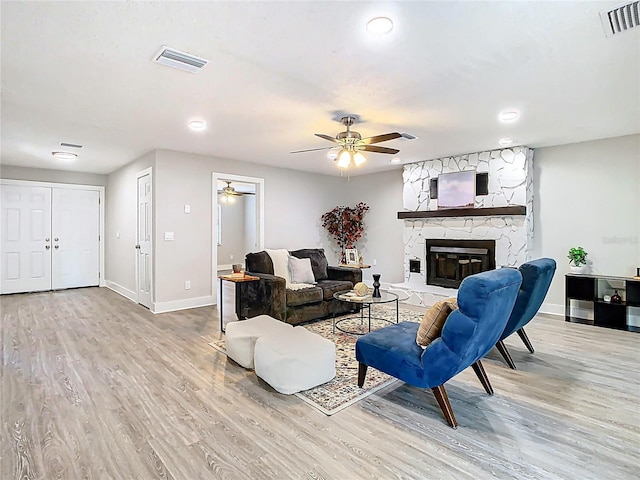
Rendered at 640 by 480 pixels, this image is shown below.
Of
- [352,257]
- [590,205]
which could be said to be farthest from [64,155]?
[590,205]

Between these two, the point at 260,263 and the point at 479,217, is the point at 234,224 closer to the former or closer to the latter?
the point at 260,263

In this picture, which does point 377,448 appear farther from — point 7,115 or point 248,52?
point 7,115

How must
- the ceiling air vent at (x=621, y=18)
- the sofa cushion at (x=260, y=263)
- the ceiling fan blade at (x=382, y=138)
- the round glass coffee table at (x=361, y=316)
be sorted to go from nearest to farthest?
1. the ceiling air vent at (x=621, y=18)
2. the ceiling fan blade at (x=382, y=138)
3. the round glass coffee table at (x=361, y=316)
4. the sofa cushion at (x=260, y=263)

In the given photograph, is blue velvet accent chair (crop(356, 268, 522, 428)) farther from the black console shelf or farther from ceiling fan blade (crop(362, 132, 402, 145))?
the black console shelf

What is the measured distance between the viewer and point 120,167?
6.80 m

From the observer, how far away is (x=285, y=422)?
231 cm

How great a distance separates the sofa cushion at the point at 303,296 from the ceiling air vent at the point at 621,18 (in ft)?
11.8

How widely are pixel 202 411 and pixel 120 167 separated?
231 inches

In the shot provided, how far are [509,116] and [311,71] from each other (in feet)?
7.86

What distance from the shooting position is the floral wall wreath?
7.64 metres

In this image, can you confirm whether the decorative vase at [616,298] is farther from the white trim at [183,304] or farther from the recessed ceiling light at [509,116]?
the white trim at [183,304]

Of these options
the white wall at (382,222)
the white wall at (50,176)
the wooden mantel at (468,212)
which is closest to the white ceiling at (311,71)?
the wooden mantel at (468,212)

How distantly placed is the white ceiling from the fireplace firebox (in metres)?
1.85

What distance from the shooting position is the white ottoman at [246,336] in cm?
312
